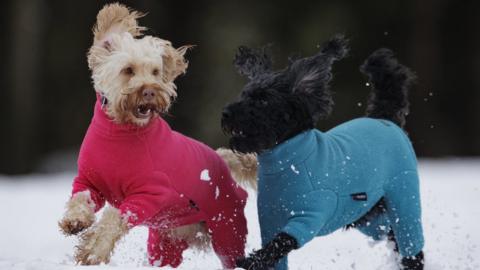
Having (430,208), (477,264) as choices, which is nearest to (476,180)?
(430,208)

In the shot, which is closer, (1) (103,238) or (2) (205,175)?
(1) (103,238)

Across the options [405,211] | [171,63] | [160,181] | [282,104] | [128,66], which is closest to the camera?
[282,104]

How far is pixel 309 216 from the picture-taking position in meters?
5.16

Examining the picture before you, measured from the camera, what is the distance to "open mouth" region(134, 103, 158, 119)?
18.4 ft

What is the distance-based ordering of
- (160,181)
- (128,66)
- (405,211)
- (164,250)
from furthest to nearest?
(164,250) < (405,211) < (128,66) < (160,181)

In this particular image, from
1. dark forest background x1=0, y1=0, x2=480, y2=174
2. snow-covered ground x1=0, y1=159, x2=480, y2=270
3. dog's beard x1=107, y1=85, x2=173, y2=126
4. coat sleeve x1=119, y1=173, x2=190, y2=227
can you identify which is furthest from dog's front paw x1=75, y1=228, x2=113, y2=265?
dark forest background x1=0, y1=0, x2=480, y2=174

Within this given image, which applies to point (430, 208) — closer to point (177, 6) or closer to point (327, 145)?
point (327, 145)

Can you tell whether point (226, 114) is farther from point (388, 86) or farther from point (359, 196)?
point (388, 86)

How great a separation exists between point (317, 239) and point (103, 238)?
293 centimetres

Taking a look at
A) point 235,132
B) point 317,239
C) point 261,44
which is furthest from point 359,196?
point 261,44

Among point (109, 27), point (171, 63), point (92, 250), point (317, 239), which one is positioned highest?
point (109, 27)

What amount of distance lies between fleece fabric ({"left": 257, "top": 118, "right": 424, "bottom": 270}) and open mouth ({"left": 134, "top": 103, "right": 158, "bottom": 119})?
0.80 m

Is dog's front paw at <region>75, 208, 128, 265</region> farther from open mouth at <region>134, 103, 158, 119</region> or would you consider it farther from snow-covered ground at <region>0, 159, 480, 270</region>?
open mouth at <region>134, 103, 158, 119</region>

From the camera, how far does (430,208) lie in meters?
8.86
